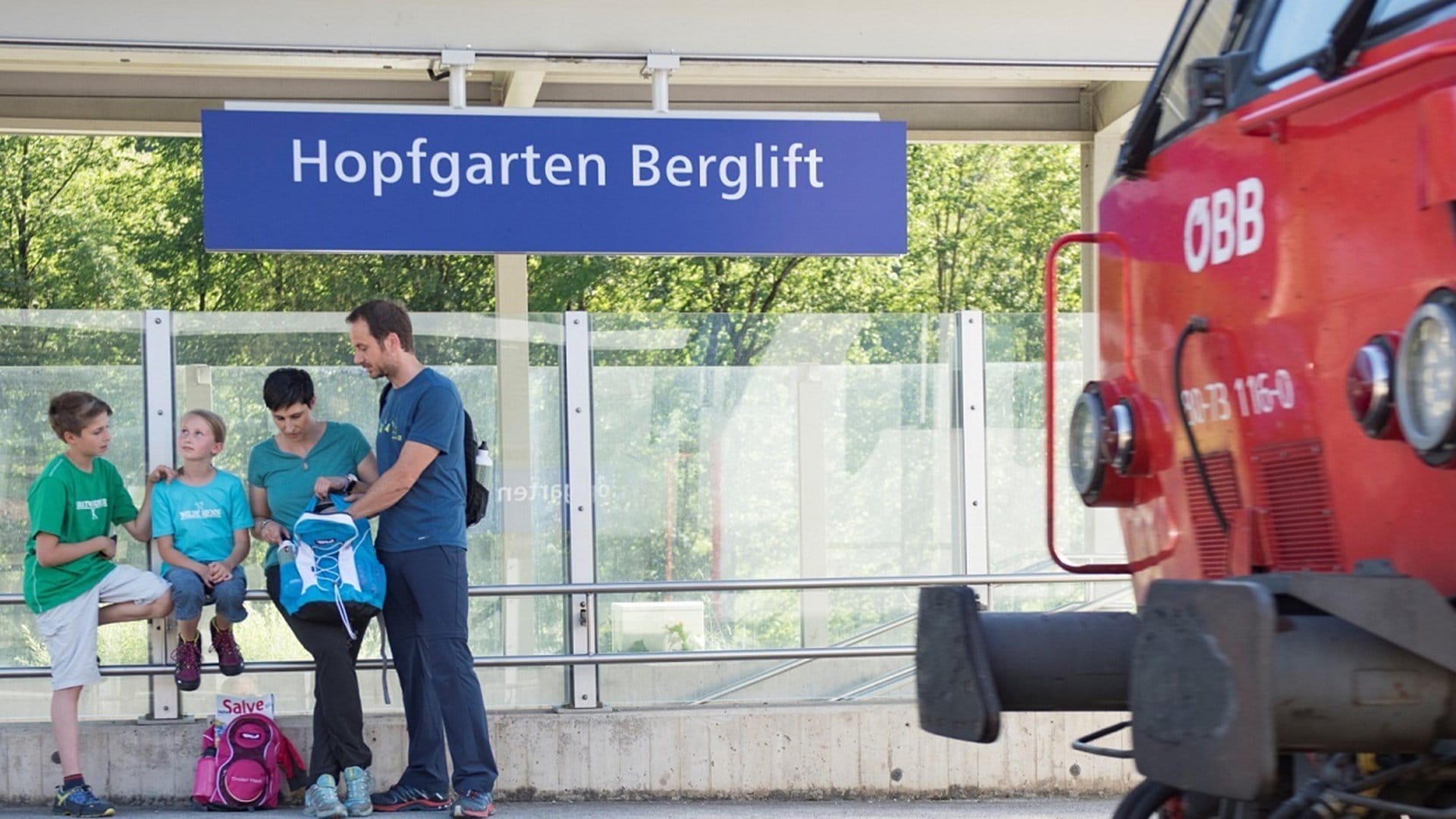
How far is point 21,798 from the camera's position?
7055 millimetres

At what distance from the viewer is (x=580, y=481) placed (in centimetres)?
770

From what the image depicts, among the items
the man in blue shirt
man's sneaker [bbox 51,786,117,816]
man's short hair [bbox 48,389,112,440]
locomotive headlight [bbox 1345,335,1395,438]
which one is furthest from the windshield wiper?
man's sneaker [bbox 51,786,117,816]

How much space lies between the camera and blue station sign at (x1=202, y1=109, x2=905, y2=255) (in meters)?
6.67

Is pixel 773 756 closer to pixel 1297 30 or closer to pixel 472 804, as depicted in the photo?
pixel 472 804

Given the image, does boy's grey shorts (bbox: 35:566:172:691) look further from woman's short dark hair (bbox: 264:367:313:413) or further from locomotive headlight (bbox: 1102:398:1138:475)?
locomotive headlight (bbox: 1102:398:1138:475)

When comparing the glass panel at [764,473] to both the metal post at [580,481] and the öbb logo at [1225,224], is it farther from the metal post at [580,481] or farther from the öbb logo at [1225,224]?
the öbb logo at [1225,224]

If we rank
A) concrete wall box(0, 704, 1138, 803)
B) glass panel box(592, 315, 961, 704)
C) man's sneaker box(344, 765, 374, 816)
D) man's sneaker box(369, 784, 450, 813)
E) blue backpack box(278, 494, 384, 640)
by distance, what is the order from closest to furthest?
1. blue backpack box(278, 494, 384, 640)
2. man's sneaker box(344, 765, 374, 816)
3. man's sneaker box(369, 784, 450, 813)
4. concrete wall box(0, 704, 1138, 803)
5. glass panel box(592, 315, 961, 704)

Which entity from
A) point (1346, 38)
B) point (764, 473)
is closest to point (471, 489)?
point (764, 473)

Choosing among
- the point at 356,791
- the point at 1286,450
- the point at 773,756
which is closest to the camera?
the point at 1286,450

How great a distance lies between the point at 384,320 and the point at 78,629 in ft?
5.71

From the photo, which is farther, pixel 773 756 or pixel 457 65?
pixel 773 756

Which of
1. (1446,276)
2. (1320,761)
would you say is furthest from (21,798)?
(1446,276)

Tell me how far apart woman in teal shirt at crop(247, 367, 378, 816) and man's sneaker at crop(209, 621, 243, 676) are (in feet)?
1.35

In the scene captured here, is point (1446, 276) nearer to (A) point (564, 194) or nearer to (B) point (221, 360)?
(A) point (564, 194)
